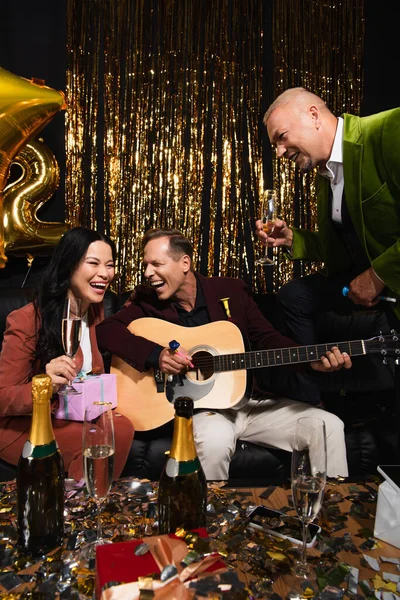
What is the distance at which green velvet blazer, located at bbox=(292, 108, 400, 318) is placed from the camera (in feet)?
6.56

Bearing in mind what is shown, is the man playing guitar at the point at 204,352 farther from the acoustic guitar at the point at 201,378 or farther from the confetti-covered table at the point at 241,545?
the confetti-covered table at the point at 241,545

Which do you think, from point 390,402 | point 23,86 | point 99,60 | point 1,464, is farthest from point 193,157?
point 1,464

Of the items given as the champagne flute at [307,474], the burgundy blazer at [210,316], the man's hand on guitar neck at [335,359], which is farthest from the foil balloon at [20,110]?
the champagne flute at [307,474]

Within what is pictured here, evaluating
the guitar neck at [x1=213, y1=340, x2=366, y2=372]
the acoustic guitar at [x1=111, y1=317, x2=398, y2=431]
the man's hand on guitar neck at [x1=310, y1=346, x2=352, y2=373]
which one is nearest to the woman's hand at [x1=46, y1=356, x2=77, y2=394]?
the acoustic guitar at [x1=111, y1=317, x2=398, y2=431]

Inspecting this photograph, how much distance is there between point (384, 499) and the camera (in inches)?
42.6

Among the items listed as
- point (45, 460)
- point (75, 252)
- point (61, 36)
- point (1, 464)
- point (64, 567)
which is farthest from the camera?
point (61, 36)

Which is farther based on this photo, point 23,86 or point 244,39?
point 244,39

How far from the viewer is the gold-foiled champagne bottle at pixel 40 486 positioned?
1022mm

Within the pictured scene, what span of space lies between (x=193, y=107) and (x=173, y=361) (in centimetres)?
182

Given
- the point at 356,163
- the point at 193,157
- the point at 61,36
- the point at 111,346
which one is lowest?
the point at 111,346

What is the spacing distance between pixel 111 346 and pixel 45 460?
1300 mm

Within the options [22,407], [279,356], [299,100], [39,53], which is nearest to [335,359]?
[279,356]

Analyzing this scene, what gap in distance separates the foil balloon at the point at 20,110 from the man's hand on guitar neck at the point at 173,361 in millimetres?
1393

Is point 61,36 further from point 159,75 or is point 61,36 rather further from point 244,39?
point 244,39
